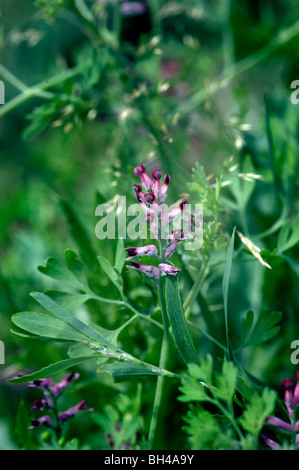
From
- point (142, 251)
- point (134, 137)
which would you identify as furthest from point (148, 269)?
point (134, 137)

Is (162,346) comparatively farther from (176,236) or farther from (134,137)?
(134,137)

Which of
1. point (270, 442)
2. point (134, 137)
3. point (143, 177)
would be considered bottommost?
point (270, 442)

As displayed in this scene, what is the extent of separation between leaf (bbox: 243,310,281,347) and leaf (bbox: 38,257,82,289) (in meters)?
0.17

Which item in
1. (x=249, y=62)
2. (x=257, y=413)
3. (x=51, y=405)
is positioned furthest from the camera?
(x=249, y=62)

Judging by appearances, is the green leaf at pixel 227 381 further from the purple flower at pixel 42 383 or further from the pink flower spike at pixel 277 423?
the purple flower at pixel 42 383

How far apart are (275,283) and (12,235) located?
0.48 metres

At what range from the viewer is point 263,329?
1.35ft

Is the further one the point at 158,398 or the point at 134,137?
the point at 134,137

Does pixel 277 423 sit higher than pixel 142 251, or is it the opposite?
pixel 142 251

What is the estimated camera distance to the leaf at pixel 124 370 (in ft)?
1.07

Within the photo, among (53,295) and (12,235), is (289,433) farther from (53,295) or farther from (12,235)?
(12,235)

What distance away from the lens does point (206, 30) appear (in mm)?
947

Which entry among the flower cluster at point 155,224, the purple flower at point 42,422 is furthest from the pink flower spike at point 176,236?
the purple flower at point 42,422

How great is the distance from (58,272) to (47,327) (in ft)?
0.25
